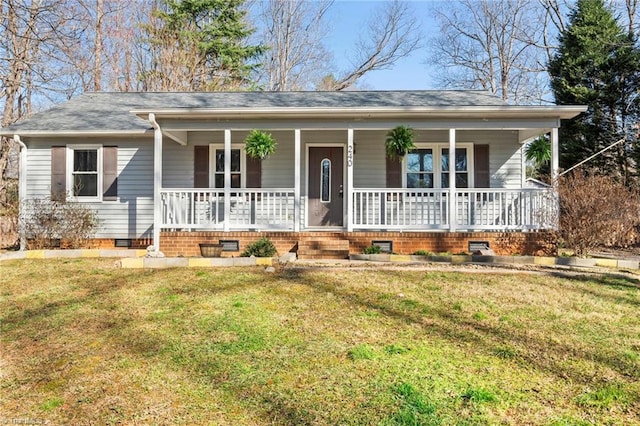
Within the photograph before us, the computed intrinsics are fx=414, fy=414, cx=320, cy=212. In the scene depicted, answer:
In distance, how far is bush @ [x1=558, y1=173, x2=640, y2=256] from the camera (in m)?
7.60

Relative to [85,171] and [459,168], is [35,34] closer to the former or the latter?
[85,171]

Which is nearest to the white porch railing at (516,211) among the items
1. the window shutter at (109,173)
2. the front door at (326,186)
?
the front door at (326,186)

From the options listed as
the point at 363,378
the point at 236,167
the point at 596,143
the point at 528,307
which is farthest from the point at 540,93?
the point at 363,378

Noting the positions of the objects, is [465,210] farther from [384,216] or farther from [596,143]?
[596,143]

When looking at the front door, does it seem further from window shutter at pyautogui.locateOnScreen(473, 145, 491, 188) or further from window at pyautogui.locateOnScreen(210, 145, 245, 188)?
window shutter at pyautogui.locateOnScreen(473, 145, 491, 188)

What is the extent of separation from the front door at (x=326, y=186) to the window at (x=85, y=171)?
209 inches

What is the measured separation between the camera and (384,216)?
9.26 m

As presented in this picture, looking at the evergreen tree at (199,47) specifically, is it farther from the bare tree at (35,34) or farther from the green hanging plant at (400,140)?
the green hanging plant at (400,140)

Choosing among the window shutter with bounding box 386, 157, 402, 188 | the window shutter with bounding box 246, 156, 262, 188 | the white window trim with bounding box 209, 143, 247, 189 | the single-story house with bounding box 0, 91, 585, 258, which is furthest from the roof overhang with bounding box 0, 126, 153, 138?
the window shutter with bounding box 386, 157, 402, 188

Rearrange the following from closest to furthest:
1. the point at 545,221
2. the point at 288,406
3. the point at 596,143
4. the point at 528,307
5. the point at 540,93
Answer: the point at 288,406
the point at 528,307
the point at 545,221
the point at 596,143
the point at 540,93

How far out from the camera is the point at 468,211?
29.3 feet

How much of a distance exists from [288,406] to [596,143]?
16434 millimetres

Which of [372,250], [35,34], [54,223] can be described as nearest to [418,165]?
[372,250]

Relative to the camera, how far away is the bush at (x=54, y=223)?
9547 mm
